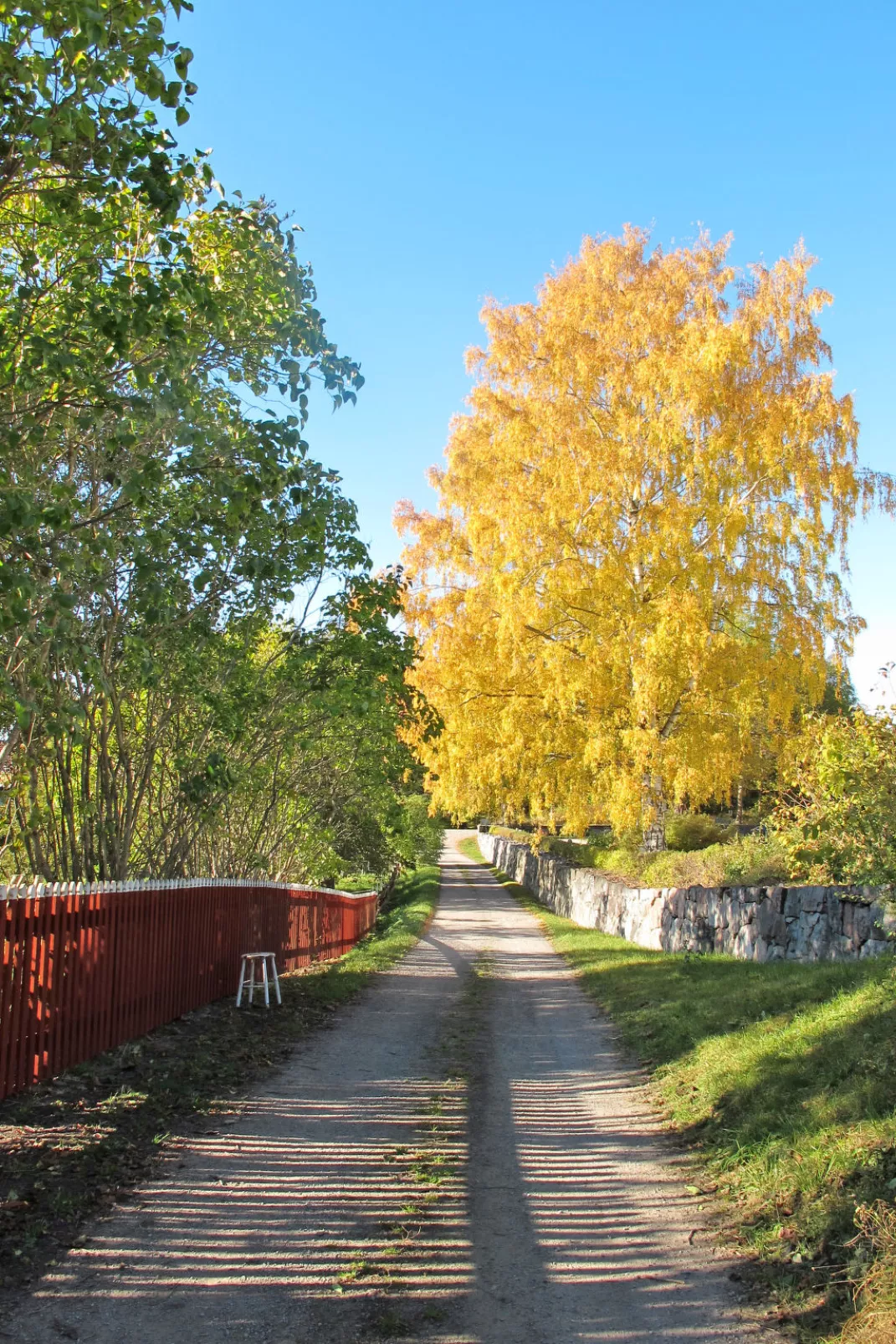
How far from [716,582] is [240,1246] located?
15.5 metres

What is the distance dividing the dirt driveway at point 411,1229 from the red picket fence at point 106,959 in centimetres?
161

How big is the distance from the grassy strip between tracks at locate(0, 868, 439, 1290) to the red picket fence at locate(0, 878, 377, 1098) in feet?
0.76

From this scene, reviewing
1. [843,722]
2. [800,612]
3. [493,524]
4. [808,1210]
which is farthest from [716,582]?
[808,1210]

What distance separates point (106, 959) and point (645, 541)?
41.1 ft

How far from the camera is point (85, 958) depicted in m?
8.28

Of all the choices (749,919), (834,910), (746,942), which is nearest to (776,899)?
(749,919)

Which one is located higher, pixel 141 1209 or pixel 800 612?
pixel 800 612

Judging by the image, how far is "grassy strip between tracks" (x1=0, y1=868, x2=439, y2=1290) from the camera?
495cm

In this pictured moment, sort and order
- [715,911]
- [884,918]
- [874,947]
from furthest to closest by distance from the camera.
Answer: [715,911]
[874,947]
[884,918]

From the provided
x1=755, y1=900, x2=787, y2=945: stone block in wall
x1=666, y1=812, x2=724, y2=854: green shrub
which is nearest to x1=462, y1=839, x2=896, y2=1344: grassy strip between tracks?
x1=755, y1=900, x2=787, y2=945: stone block in wall

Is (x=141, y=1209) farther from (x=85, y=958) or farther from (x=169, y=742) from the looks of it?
(x=169, y=742)

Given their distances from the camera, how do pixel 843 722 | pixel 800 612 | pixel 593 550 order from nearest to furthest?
pixel 843 722 < pixel 800 612 < pixel 593 550

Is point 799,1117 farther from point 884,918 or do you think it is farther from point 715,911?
point 715,911

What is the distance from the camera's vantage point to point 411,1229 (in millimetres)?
5078
